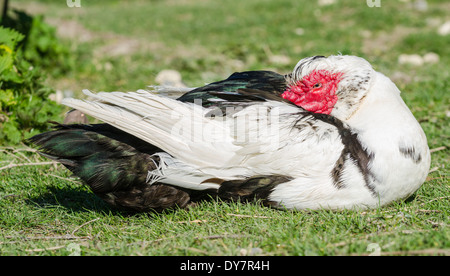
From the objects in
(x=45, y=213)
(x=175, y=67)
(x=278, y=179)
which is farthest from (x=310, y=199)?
(x=175, y=67)

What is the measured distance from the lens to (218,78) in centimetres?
596

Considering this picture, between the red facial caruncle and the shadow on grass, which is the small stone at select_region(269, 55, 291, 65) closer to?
the red facial caruncle

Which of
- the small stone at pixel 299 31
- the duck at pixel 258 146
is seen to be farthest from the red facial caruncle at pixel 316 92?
the small stone at pixel 299 31

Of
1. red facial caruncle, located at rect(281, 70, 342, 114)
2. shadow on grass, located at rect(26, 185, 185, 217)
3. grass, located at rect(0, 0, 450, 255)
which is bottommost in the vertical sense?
shadow on grass, located at rect(26, 185, 185, 217)

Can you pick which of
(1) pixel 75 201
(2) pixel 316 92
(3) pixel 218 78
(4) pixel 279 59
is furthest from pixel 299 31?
(1) pixel 75 201

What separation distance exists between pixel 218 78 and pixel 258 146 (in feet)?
10.5

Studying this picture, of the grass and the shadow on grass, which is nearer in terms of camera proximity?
the grass

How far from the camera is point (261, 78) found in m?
3.48

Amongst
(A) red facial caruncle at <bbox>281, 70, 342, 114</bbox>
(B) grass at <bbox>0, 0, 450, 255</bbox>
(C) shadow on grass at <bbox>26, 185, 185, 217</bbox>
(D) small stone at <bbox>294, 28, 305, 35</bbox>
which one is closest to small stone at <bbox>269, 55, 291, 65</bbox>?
(B) grass at <bbox>0, 0, 450, 255</bbox>

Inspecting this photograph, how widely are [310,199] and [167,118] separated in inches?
36.2

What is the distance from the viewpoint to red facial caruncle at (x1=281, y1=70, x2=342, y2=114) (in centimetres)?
315

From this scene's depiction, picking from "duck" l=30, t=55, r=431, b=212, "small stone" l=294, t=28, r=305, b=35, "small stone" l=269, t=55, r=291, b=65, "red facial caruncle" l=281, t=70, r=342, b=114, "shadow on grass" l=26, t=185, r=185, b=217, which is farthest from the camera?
"small stone" l=294, t=28, r=305, b=35
